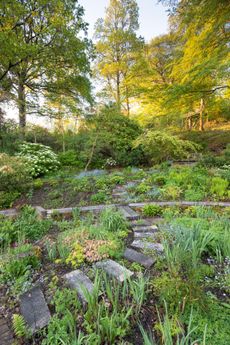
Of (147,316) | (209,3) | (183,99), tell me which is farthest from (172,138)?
(147,316)

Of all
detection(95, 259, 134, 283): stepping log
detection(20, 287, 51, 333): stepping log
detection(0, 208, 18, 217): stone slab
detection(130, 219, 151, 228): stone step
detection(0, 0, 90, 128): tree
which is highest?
detection(0, 0, 90, 128): tree

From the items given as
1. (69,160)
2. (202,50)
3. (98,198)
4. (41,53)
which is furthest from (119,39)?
(98,198)

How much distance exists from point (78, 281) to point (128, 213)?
1653mm

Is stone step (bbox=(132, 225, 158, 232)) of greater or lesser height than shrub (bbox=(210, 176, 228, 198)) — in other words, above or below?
below

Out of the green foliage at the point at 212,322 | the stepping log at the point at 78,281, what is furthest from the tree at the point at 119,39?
the green foliage at the point at 212,322

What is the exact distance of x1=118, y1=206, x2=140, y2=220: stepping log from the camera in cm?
306

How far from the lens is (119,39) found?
10.6 meters

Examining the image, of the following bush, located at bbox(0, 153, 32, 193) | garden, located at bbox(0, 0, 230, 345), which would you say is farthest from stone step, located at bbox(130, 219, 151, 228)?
bush, located at bbox(0, 153, 32, 193)

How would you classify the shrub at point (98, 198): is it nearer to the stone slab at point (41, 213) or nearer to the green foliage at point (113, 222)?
the stone slab at point (41, 213)

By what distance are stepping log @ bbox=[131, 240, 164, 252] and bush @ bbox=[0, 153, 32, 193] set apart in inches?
129

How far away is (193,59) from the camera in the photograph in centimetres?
579

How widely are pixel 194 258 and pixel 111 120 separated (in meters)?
5.93

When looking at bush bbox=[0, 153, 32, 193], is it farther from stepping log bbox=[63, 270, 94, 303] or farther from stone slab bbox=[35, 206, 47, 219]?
stepping log bbox=[63, 270, 94, 303]

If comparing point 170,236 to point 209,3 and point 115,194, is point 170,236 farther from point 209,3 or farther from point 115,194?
point 209,3
